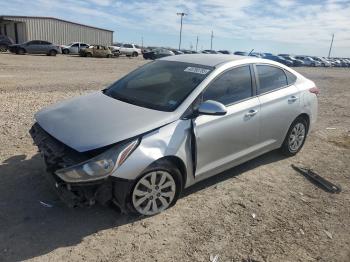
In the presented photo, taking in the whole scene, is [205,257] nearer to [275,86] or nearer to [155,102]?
[155,102]

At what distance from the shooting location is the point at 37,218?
3658mm

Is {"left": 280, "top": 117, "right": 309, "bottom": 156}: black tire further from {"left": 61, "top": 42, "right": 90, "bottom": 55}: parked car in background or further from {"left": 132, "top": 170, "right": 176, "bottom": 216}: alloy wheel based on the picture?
{"left": 61, "top": 42, "right": 90, "bottom": 55}: parked car in background

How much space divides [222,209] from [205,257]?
0.92 m

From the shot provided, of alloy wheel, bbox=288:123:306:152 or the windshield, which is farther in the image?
alloy wheel, bbox=288:123:306:152

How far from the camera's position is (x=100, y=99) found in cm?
444

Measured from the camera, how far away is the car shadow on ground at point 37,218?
3.27 metres

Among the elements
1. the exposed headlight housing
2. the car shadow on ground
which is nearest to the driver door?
the car shadow on ground

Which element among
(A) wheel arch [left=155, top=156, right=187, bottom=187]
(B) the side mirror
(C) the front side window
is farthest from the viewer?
→ (C) the front side window

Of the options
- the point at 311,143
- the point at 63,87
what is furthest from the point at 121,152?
the point at 63,87

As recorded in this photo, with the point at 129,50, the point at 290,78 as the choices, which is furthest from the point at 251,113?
the point at 129,50

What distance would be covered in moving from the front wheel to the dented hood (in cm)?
47

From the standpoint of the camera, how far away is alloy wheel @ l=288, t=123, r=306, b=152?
571 cm

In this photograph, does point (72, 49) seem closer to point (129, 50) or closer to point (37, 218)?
point (129, 50)

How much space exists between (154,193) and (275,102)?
7.85 ft
